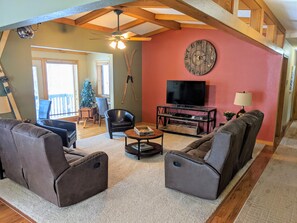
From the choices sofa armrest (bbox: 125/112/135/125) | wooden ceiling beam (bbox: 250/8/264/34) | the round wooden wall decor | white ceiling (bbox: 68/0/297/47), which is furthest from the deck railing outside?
wooden ceiling beam (bbox: 250/8/264/34)

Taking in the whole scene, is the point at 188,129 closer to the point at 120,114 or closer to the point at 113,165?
the point at 120,114

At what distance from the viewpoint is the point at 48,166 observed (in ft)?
8.15

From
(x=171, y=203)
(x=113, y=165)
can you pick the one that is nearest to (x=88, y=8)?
(x=171, y=203)

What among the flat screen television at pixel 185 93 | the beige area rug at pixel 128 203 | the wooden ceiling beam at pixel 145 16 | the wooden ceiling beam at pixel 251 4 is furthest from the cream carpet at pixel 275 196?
the wooden ceiling beam at pixel 145 16

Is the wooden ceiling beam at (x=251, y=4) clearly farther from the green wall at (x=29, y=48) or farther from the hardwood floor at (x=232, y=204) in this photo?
the green wall at (x=29, y=48)

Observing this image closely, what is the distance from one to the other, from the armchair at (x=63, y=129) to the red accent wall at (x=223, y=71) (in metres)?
3.11

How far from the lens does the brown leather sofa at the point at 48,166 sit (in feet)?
8.07

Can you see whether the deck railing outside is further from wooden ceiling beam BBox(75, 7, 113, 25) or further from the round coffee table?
the round coffee table

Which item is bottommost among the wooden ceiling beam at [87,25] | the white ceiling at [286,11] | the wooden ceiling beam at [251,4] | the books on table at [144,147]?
the books on table at [144,147]

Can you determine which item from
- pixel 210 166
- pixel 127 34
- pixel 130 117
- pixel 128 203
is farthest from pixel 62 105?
pixel 210 166

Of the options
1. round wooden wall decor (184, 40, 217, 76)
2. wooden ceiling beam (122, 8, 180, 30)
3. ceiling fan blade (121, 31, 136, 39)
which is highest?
wooden ceiling beam (122, 8, 180, 30)

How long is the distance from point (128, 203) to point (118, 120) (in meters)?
3.36

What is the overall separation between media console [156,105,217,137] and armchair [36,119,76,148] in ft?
8.46

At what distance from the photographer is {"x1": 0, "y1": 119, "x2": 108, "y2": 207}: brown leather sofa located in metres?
2.46
